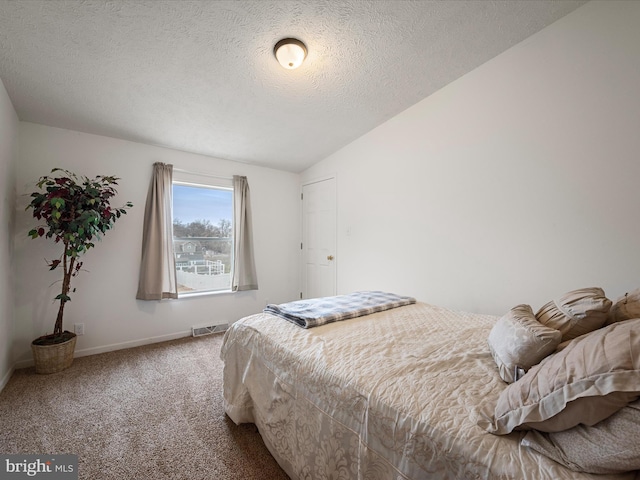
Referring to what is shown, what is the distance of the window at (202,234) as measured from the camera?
3.58 m

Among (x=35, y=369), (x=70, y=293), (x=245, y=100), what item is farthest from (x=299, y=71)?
(x=35, y=369)

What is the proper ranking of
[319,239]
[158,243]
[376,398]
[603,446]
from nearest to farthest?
[603,446] → [376,398] → [158,243] → [319,239]

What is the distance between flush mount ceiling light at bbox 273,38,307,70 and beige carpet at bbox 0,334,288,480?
8.60ft

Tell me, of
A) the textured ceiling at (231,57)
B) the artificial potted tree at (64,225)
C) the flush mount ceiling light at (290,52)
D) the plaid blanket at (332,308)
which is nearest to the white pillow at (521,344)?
the plaid blanket at (332,308)

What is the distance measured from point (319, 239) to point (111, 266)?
260 cm

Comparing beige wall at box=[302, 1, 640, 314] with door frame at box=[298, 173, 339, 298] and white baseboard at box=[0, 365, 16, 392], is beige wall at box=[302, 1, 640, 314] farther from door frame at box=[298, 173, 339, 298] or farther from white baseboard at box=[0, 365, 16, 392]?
white baseboard at box=[0, 365, 16, 392]

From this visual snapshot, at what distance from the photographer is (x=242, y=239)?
12.9 ft

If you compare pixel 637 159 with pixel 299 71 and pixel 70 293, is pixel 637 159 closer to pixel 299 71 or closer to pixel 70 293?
pixel 299 71

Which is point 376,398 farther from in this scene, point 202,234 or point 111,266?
point 202,234

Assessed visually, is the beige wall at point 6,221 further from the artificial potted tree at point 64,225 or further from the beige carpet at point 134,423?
the beige carpet at point 134,423

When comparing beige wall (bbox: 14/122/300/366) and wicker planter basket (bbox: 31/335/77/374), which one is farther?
beige wall (bbox: 14/122/300/366)

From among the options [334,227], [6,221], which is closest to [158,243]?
[6,221]

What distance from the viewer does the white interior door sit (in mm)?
3990

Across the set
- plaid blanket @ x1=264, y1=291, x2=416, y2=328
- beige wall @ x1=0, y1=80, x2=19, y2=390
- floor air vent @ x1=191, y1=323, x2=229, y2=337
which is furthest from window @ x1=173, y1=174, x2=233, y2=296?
plaid blanket @ x1=264, y1=291, x2=416, y2=328
